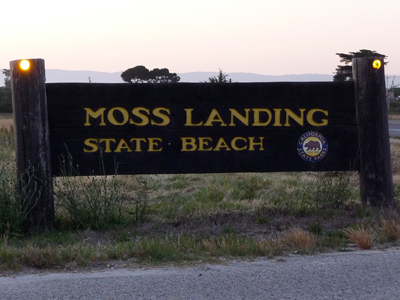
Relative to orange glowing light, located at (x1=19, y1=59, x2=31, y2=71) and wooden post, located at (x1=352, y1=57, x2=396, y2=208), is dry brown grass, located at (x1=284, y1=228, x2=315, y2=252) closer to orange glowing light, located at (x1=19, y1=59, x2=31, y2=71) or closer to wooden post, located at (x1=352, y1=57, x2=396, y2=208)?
wooden post, located at (x1=352, y1=57, x2=396, y2=208)

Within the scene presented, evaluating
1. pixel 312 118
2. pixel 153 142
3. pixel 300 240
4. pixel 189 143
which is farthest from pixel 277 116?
pixel 300 240

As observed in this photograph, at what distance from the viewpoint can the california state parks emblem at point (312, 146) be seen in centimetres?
695

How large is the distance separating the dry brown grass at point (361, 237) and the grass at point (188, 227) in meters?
0.01

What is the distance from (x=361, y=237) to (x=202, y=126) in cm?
219

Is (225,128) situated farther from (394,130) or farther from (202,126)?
(394,130)

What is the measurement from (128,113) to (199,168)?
1017mm

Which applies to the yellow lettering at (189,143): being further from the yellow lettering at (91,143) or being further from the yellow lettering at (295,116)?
the yellow lettering at (295,116)

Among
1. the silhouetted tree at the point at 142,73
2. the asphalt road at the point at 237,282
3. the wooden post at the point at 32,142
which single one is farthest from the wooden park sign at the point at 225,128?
the silhouetted tree at the point at 142,73

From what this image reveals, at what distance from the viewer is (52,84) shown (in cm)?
659

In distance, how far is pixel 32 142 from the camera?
20.5 ft

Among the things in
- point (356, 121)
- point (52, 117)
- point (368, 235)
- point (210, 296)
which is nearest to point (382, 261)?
Answer: point (368, 235)

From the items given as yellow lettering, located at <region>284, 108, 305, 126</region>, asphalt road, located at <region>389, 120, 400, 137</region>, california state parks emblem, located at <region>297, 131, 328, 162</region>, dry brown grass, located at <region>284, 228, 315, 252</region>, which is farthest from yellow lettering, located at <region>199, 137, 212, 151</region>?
asphalt road, located at <region>389, 120, 400, 137</region>

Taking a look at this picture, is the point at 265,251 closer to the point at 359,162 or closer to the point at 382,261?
the point at 382,261

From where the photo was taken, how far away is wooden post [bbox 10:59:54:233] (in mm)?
6211
